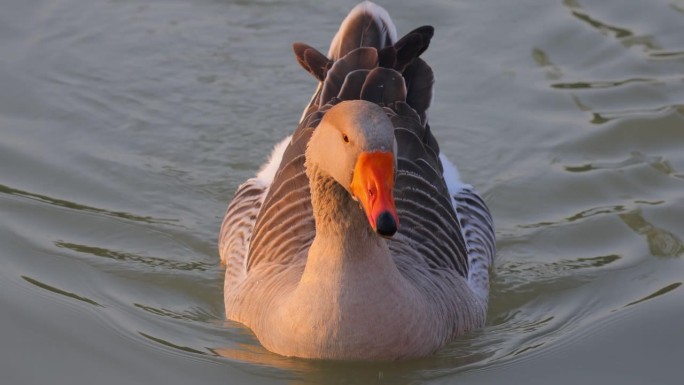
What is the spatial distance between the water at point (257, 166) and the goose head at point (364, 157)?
1.36 meters

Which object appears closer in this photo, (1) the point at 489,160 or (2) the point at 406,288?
(2) the point at 406,288

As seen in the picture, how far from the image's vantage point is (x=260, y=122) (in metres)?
11.4

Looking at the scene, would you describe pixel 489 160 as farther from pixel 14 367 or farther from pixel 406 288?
pixel 14 367

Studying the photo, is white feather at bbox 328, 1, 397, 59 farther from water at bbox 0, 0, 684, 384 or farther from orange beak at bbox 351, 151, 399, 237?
orange beak at bbox 351, 151, 399, 237

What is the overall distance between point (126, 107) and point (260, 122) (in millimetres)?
1237

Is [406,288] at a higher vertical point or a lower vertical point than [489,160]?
higher

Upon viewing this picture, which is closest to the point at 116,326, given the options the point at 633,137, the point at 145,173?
the point at 145,173

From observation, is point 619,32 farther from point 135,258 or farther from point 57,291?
point 57,291

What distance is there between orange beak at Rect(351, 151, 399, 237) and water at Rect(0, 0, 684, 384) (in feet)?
4.55

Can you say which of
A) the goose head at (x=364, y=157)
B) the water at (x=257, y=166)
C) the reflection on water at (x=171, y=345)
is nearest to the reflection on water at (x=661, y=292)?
the water at (x=257, y=166)

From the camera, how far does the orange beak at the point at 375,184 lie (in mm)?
6402

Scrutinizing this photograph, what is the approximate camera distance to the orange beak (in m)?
6.40

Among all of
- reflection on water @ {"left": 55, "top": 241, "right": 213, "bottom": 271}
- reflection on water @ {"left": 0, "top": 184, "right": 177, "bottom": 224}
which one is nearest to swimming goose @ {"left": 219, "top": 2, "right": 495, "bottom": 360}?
reflection on water @ {"left": 55, "top": 241, "right": 213, "bottom": 271}

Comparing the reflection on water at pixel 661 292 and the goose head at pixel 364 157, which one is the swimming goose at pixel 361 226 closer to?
the goose head at pixel 364 157
